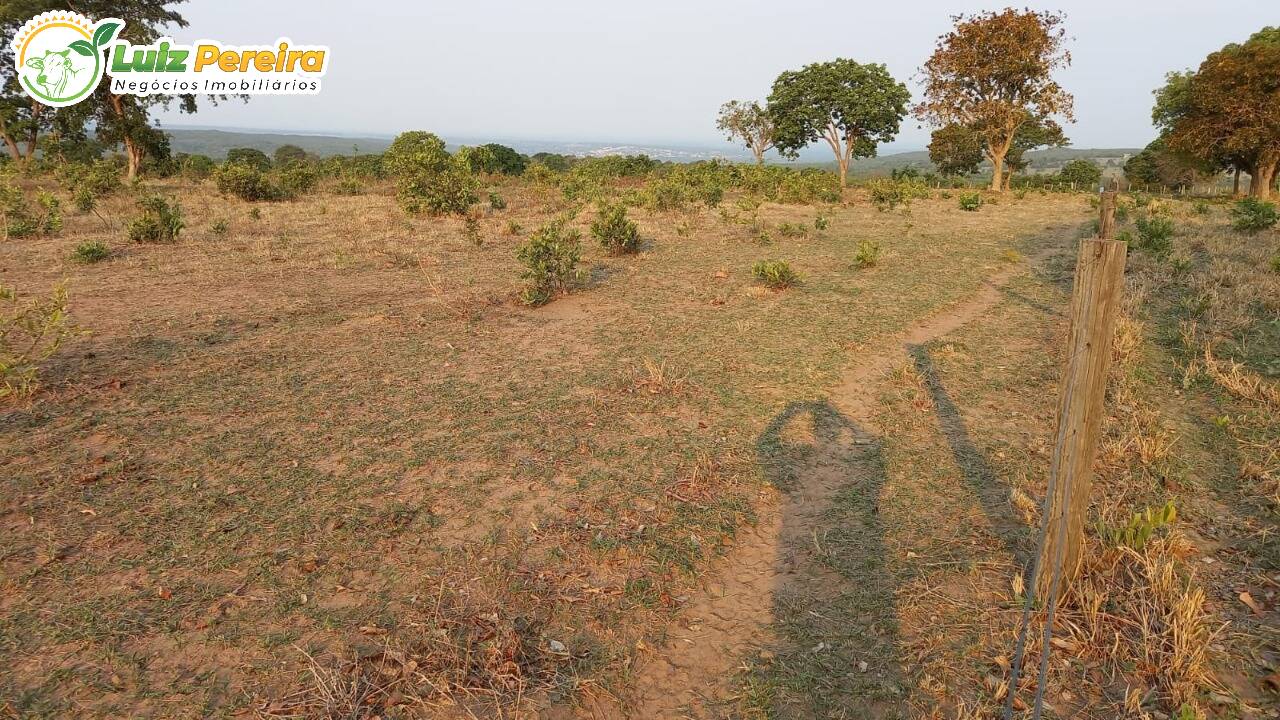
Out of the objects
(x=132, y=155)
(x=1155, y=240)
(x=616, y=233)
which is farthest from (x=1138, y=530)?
(x=132, y=155)

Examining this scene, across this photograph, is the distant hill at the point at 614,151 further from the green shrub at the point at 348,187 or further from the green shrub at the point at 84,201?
the green shrub at the point at 84,201

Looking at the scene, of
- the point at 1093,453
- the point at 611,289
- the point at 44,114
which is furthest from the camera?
the point at 44,114

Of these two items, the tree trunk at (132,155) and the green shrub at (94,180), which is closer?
the green shrub at (94,180)

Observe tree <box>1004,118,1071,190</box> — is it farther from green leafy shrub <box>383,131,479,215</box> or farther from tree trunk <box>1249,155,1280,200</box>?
green leafy shrub <box>383,131,479,215</box>

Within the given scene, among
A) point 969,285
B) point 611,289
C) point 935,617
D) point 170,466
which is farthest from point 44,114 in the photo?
point 935,617

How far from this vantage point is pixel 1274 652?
2834 millimetres

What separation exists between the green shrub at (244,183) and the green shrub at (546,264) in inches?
583

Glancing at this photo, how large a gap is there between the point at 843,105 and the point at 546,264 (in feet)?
104

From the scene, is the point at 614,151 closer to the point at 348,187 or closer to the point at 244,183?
the point at 348,187

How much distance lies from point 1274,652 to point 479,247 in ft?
42.1

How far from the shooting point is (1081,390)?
2865 millimetres

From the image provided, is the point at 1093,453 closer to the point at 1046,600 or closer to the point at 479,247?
the point at 1046,600

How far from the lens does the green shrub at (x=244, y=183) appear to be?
1939cm

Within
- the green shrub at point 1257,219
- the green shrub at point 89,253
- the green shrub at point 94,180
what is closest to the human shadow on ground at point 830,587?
the green shrub at point 89,253
